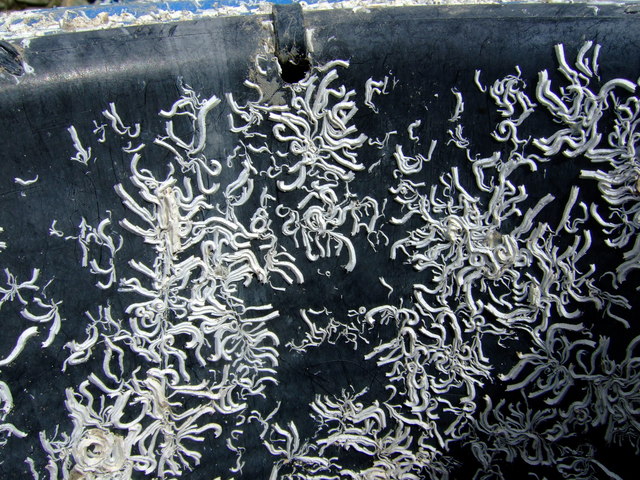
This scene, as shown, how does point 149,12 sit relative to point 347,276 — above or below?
above

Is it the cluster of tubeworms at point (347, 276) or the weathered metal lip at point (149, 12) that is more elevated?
the weathered metal lip at point (149, 12)

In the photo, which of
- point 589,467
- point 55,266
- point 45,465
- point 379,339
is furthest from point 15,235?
point 589,467

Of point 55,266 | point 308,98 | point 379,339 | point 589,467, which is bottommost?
point 589,467

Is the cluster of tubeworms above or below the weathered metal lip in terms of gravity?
below

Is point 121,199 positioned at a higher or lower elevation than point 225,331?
higher

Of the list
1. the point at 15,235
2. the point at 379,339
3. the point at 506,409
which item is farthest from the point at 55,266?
the point at 506,409

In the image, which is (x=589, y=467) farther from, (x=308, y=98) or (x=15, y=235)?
(x=15, y=235)

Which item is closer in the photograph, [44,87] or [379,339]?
[44,87]
